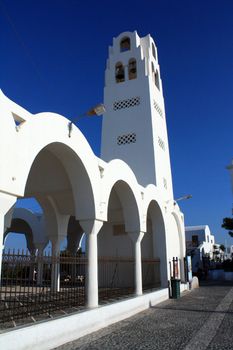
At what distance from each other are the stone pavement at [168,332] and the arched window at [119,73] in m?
14.6

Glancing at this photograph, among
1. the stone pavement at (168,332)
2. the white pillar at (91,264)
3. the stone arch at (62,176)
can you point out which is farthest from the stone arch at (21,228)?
the white pillar at (91,264)

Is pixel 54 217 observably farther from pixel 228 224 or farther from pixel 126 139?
pixel 228 224

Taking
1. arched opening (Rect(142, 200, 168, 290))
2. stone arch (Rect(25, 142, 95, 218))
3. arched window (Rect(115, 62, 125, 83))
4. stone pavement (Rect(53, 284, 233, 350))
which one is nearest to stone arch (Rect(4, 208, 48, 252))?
arched opening (Rect(142, 200, 168, 290))

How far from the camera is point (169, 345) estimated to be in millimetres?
6824

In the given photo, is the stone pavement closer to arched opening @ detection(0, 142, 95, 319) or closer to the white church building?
the white church building

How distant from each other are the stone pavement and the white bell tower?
8.14 m

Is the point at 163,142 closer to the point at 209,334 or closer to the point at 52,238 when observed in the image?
the point at 52,238

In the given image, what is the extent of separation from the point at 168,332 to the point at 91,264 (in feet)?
8.34

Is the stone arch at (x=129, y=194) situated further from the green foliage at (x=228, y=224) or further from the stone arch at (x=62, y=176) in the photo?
the green foliage at (x=228, y=224)

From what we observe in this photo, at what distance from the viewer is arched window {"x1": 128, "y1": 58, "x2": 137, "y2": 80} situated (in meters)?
21.4

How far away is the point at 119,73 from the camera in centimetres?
2152

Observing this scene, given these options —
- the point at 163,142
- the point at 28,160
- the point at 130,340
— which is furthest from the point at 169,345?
the point at 163,142

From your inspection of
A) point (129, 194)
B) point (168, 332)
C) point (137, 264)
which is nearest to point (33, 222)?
point (129, 194)

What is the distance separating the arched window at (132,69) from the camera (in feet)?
70.2
